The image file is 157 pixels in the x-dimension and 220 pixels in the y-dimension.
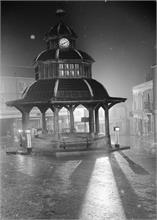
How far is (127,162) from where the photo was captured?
17.1 metres

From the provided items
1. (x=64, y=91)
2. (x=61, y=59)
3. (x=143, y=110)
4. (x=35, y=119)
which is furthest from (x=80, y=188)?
(x=35, y=119)

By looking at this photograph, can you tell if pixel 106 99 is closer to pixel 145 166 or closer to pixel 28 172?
pixel 145 166

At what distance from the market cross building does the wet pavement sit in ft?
16.7

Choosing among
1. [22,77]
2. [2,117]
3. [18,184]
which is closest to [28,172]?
[18,184]

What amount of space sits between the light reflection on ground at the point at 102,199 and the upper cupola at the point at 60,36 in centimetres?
1481

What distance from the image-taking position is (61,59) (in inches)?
937

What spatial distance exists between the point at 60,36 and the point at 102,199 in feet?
61.1

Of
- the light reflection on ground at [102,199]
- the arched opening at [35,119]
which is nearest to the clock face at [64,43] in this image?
the light reflection on ground at [102,199]

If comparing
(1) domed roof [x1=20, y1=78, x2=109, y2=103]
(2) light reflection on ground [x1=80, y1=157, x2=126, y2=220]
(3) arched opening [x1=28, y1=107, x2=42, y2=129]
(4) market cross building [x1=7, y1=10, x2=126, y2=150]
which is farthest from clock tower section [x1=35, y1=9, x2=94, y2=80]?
(3) arched opening [x1=28, y1=107, x2=42, y2=129]

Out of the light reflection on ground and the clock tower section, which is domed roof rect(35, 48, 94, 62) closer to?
the clock tower section

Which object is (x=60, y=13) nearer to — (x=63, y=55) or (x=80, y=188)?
(x=63, y=55)

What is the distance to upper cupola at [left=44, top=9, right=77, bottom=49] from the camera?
82.1 ft

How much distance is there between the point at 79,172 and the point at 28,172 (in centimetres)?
302

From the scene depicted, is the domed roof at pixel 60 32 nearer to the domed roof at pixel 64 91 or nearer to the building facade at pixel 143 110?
the domed roof at pixel 64 91
